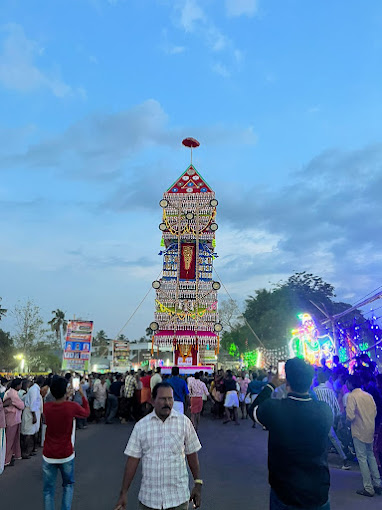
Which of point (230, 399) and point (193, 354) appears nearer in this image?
point (230, 399)

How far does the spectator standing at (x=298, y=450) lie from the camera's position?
2848 millimetres

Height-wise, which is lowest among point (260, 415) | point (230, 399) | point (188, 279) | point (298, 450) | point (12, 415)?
point (230, 399)

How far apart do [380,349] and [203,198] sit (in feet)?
71.0

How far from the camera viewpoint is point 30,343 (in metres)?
37.6

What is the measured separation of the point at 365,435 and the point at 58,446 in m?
4.54

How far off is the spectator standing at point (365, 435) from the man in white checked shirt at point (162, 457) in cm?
407

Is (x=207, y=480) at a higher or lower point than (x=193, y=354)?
lower

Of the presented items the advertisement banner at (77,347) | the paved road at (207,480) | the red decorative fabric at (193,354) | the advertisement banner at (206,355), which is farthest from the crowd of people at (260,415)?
the advertisement banner at (206,355)

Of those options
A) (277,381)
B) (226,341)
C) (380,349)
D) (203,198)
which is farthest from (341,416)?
(226,341)

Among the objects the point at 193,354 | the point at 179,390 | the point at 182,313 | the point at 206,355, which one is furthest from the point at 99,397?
the point at 206,355

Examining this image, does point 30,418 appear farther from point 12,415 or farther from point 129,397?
point 129,397

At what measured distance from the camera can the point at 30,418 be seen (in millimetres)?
8930

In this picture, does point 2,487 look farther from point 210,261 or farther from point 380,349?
point 210,261

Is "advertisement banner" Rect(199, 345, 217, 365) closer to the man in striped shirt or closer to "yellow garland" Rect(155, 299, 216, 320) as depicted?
"yellow garland" Rect(155, 299, 216, 320)
